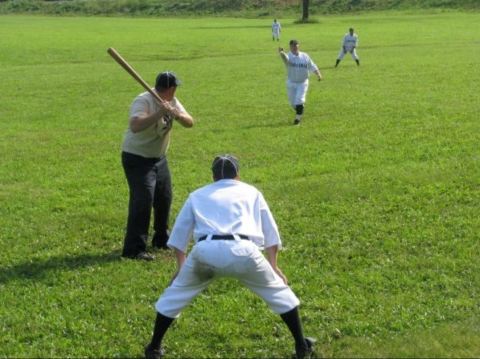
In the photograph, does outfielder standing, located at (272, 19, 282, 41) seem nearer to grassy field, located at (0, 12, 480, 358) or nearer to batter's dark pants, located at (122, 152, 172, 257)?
grassy field, located at (0, 12, 480, 358)

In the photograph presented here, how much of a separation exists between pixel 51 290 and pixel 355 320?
3250mm

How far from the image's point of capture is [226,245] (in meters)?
5.36

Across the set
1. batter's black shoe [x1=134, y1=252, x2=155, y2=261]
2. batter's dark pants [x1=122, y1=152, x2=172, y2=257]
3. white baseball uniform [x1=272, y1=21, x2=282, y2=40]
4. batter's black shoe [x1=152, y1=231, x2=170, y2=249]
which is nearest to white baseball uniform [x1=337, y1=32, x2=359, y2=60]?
white baseball uniform [x1=272, y1=21, x2=282, y2=40]

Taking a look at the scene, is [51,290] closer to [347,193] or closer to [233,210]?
[233,210]

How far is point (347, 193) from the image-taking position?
34.9 ft

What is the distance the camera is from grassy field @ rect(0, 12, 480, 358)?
20.7 feet

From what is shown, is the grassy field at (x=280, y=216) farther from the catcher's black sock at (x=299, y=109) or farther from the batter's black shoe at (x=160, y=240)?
the catcher's black sock at (x=299, y=109)

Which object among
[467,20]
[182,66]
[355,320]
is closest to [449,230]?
[355,320]

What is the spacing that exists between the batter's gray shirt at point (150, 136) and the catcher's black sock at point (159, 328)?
2.91 metres

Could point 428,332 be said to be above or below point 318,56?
above

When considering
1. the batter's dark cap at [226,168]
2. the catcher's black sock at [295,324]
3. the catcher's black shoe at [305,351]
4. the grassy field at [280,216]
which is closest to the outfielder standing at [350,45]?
the grassy field at [280,216]

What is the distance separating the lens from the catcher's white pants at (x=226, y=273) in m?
5.35

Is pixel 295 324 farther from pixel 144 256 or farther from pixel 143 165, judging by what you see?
pixel 143 165

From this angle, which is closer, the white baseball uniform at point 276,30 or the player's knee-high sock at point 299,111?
the player's knee-high sock at point 299,111
